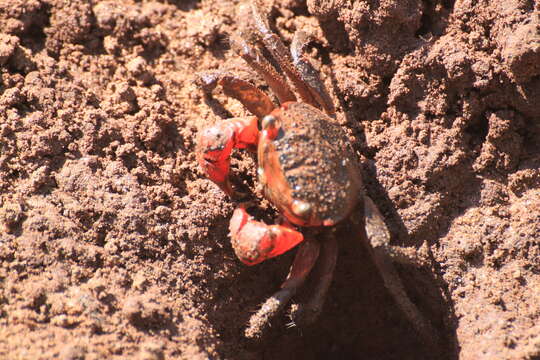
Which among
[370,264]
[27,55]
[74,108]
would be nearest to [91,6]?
[27,55]

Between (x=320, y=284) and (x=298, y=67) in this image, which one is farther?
(x=298, y=67)

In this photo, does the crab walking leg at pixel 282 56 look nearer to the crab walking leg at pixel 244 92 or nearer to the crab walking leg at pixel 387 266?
the crab walking leg at pixel 244 92

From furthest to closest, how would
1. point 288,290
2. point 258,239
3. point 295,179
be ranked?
point 288,290 → point 295,179 → point 258,239

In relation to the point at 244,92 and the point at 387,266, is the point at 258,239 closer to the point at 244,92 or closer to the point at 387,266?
the point at 387,266

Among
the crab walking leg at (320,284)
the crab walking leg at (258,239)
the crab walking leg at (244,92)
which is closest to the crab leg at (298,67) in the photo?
the crab walking leg at (244,92)

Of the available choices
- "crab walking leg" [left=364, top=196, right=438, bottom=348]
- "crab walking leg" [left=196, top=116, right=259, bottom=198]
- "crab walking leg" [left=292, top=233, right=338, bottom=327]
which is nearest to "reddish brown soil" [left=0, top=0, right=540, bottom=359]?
"crab walking leg" [left=364, top=196, right=438, bottom=348]

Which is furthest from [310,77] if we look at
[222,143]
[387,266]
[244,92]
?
[387,266]

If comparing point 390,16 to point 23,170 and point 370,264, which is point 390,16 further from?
point 23,170
